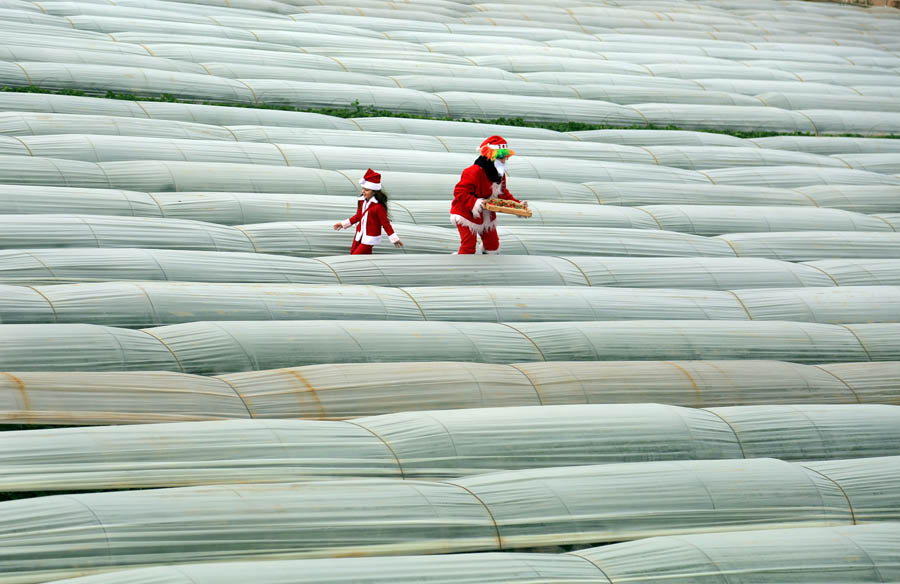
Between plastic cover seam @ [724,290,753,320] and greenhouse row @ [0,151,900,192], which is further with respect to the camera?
greenhouse row @ [0,151,900,192]

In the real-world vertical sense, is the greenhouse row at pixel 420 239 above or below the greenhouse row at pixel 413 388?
above

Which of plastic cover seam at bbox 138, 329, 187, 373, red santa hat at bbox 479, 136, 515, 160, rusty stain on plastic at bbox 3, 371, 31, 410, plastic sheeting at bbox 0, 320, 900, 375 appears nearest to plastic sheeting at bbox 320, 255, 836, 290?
red santa hat at bbox 479, 136, 515, 160

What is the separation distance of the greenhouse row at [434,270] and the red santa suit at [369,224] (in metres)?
0.14

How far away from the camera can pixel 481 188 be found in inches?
303

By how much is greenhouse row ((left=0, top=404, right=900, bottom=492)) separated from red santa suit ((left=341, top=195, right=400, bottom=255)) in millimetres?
2601

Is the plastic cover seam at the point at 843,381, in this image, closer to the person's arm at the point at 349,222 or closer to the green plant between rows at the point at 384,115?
the person's arm at the point at 349,222

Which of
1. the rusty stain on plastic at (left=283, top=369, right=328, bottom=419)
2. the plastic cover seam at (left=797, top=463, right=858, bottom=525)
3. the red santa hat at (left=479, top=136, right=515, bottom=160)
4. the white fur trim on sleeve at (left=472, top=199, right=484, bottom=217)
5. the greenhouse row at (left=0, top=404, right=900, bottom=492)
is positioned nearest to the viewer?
the greenhouse row at (left=0, top=404, right=900, bottom=492)

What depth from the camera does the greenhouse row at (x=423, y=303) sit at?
20.1 ft

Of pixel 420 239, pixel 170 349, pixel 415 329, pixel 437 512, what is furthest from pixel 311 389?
pixel 420 239

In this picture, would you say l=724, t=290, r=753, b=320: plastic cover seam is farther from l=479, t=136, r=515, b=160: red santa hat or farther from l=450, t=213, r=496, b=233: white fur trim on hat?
l=479, t=136, r=515, b=160: red santa hat

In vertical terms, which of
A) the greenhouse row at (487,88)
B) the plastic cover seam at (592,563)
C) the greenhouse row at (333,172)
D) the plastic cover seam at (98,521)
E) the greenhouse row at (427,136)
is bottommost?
the plastic cover seam at (592,563)

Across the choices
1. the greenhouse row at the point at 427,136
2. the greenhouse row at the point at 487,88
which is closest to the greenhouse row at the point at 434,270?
the greenhouse row at the point at 427,136

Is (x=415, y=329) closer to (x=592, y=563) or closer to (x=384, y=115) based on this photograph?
(x=592, y=563)

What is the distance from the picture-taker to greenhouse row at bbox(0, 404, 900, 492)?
4.33 metres
